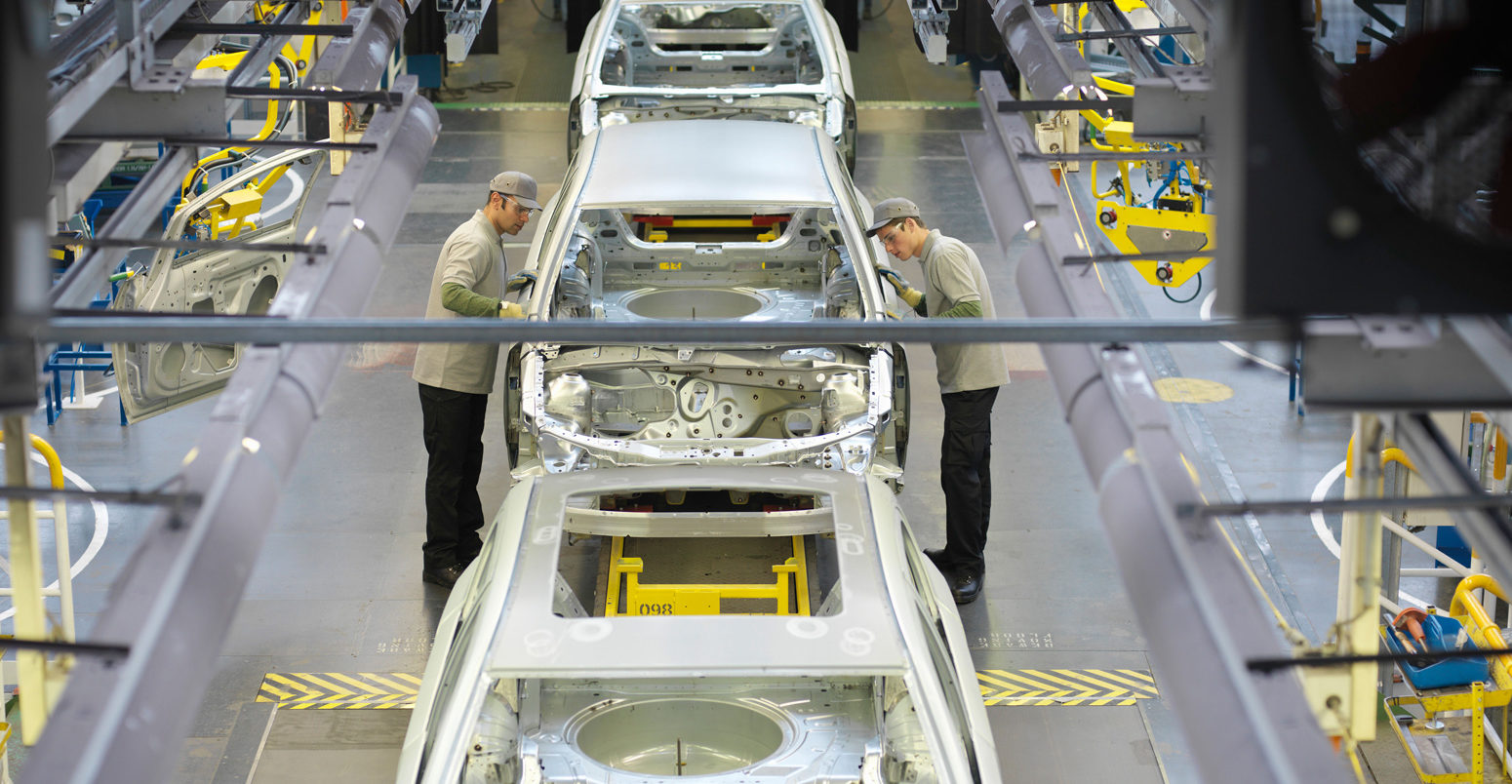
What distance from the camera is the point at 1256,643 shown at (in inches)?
84.8

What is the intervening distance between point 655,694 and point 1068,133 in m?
2.83

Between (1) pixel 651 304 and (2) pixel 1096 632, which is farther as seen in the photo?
(1) pixel 651 304

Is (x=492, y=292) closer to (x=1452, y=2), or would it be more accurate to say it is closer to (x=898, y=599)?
(x=898, y=599)

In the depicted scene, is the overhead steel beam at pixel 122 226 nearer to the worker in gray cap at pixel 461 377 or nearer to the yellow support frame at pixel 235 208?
the worker in gray cap at pixel 461 377

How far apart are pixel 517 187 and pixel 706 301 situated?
143cm

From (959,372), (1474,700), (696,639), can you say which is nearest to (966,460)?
(959,372)

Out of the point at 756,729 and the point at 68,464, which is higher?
the point at 756,729

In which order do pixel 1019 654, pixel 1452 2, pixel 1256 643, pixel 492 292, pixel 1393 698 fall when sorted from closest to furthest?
pixel 1452 2, pixel 1256 643, pixel 1393 698, pixel 1019 654, pixel 492 292

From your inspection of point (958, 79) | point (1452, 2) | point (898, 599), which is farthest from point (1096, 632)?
point (958, 79)

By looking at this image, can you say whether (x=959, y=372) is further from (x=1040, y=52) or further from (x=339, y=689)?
(x=339, y=689)

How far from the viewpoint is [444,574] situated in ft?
21.0

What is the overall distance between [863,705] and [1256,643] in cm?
218

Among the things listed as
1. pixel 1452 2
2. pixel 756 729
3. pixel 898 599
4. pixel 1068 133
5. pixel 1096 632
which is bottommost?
pixel 1096 632

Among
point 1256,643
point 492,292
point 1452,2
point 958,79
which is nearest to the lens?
point 1452,2
